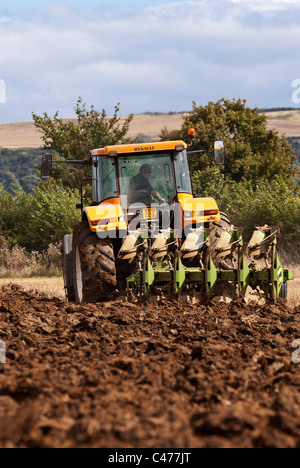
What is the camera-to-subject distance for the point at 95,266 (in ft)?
28.7

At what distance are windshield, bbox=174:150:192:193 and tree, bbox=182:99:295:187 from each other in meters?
24.5

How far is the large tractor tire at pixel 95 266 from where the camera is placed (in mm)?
8742

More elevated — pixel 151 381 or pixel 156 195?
pixel 156 195

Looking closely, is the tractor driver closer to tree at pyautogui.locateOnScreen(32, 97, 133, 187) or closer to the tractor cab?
the tractor cab

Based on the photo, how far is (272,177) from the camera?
118 feet

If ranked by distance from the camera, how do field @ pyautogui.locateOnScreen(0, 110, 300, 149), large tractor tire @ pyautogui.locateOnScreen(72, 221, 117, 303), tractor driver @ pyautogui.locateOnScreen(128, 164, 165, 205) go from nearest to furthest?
large tractor tire @ pyautogui.locateOnScreen(72, 221, 117, 303) → tractor driver @ pyautogui.locateOnScreen(128, 164, 165, 205) → field @ pyautogui.locateOnScreen(0, 110, 300, 149)

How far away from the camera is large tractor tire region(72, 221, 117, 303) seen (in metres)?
8.74

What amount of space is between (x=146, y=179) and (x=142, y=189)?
6.3 inches

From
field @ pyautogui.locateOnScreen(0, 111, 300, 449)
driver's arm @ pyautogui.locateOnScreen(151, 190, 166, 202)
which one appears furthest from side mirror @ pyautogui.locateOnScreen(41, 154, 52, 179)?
field @ pyautogui.locateOnScreen(0, 111, 300, 449)

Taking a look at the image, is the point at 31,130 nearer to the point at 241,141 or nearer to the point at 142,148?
the point at 241,141

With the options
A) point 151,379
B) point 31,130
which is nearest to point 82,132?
point 31,130
